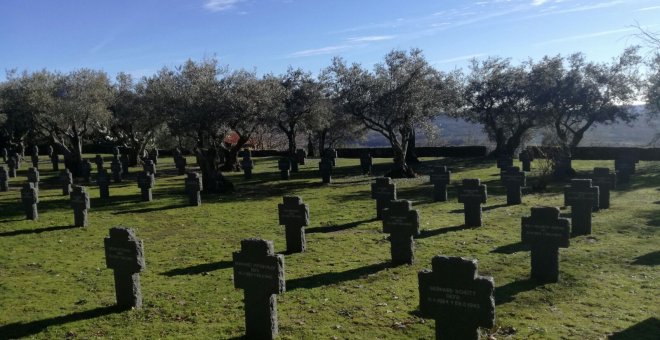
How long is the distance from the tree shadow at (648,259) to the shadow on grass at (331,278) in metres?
5.27

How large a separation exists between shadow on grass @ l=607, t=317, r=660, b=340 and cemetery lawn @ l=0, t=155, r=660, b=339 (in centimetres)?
3

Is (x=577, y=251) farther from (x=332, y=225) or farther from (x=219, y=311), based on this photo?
(x=219, y=311)

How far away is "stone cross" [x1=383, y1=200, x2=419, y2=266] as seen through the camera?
37.8 feet

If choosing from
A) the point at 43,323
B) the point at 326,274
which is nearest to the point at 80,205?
the point at 43,323

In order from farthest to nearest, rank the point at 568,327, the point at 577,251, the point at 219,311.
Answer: the point at 577,251
the point at 219,311
the point at 568,327

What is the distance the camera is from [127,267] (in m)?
9.19

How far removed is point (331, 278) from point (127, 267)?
154 inches

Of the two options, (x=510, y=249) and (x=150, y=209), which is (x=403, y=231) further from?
(x=150, y=209)

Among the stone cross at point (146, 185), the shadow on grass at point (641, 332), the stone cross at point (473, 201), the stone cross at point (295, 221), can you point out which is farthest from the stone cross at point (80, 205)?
the shadow on grass at point (641, 332)

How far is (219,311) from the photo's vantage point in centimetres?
895

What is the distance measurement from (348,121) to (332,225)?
57.3 feet

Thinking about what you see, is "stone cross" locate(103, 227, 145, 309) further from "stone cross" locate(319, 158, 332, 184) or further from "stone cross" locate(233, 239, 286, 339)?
"stone cross" locate(319, 158, 332, 184)

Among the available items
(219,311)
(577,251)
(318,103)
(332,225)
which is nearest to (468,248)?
(577,251)

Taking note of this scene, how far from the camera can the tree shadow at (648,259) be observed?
10923 mm
